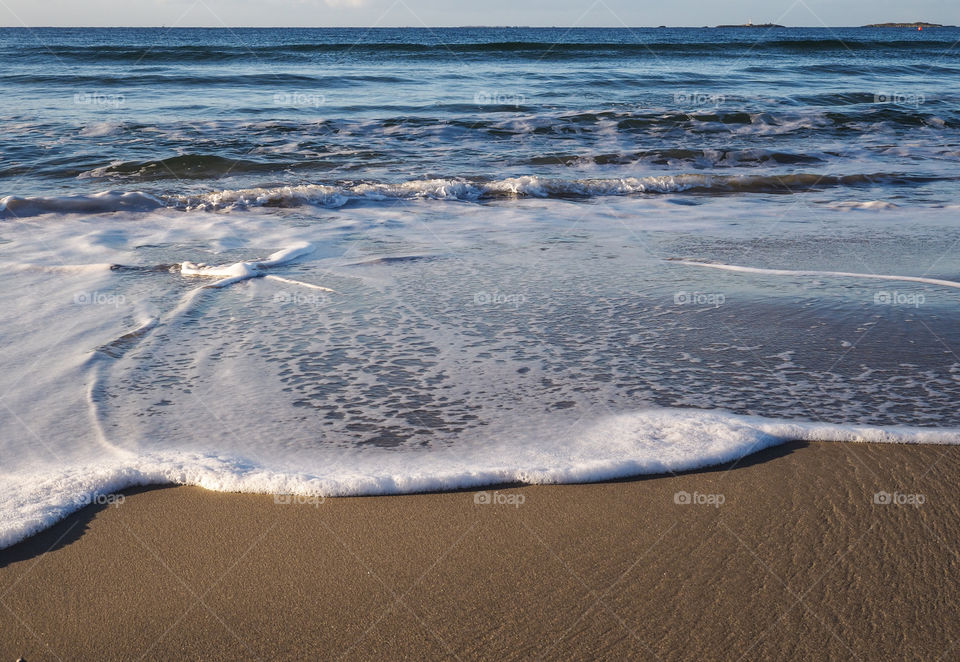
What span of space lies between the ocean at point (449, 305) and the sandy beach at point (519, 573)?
0.53ft

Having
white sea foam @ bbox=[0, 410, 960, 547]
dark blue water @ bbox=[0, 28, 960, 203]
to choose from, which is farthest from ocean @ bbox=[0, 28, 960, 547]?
dark blue water @ bbox=[0, 28, 960, 203]

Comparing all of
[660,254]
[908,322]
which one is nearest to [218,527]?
[908,322]

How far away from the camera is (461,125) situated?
46.2ft

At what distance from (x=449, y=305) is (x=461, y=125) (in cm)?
1007

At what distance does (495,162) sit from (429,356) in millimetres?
7613

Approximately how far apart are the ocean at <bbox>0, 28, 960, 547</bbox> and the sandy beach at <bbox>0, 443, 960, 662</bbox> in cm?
16

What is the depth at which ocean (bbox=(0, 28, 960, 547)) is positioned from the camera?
9.68ft

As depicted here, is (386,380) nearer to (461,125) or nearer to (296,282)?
(296,282)

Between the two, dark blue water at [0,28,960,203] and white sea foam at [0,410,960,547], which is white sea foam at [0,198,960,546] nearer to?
white sea foam at [0,410,960,547]

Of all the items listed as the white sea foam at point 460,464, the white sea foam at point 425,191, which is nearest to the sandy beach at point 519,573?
the white sea foam at point 460,464

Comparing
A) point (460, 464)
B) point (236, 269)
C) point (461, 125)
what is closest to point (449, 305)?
point (236, 269)

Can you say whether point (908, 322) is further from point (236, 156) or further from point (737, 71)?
point (737, 71)

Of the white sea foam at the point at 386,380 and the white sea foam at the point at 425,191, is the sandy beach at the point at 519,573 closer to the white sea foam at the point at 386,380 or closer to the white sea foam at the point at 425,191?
the white sea foam at the point at 386,380

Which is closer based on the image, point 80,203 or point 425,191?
point 80,203
